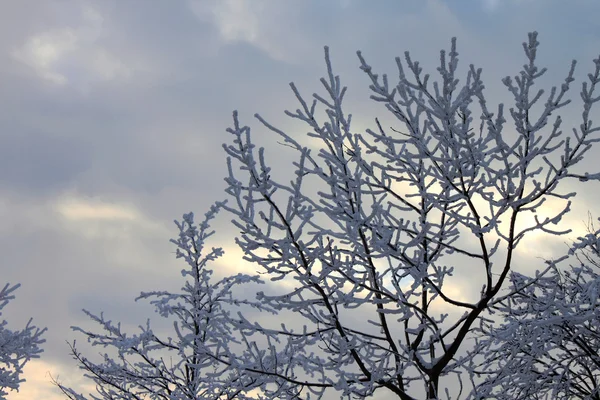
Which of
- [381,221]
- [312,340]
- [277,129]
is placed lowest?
[312,340]

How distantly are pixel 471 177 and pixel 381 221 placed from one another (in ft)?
2.93

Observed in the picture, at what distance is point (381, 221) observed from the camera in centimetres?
554

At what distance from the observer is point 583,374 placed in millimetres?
9664

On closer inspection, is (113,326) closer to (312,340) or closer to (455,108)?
(312,340)

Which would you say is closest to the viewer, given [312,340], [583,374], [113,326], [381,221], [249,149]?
[249,149]

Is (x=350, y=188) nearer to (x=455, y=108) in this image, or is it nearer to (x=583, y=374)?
(x=455, y=108)

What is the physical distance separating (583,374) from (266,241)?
7.13m

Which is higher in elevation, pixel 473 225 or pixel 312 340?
pixel 473 225

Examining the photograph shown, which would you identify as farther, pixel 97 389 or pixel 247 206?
pixel 97 389

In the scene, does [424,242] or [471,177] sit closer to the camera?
[471,177]

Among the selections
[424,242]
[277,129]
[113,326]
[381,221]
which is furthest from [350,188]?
[113,326]

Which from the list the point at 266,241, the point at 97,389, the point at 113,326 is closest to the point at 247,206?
the point at 266,241

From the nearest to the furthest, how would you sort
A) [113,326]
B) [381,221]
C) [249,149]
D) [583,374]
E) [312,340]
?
1. [249,149]
2. [381,221]
3. [312,340]
4. [583,374]
5. [113,326]

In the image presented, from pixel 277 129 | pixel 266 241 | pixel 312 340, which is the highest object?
pixel 277 129
